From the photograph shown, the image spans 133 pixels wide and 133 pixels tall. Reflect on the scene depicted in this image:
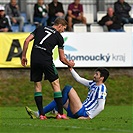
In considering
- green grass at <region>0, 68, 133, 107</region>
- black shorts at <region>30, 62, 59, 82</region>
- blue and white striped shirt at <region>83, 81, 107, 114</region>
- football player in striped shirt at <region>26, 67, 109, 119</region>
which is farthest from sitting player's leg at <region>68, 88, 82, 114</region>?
green grass at <region>0, 68, 133, 107</region>

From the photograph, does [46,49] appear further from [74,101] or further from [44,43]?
[74,101]

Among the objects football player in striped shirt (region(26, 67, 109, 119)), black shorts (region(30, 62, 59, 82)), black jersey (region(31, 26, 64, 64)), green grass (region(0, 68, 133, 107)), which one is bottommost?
green grass (region(0, 68, 133, 107))

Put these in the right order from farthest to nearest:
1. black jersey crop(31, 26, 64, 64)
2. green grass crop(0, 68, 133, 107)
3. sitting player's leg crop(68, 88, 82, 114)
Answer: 1. green grass crop(0, 68, 133, 107)
2. black jersey crop(31, 26, 64, 64)
3. sitting player's leg crop(68, 88, 82, 114)

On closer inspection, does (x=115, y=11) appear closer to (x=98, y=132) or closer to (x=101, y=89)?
(x=101, y=89)

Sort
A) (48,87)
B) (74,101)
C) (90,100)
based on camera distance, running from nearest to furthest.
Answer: (74,101)
(90,100)
(48,87)

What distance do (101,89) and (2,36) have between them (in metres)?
10.4

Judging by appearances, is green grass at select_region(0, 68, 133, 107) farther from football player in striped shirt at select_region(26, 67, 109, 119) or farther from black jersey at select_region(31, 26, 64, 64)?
black jersey at select_region(31, 26, 64, 64)

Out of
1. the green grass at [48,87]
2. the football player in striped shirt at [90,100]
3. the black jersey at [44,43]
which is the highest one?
the black jersey at [44,43]

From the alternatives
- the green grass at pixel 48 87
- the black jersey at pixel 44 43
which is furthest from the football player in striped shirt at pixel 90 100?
the green grass at pixel 48 87

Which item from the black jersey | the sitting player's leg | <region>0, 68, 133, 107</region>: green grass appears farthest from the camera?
<region>0, 68, 133, 107</region>: green grass

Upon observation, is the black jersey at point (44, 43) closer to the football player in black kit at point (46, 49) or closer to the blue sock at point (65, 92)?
the football player in black kit at point (46, 49)

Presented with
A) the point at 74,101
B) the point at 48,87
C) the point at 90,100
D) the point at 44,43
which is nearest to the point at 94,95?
the point at 90,100

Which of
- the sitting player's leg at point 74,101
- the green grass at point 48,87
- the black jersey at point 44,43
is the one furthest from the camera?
the green grass at point 48,87

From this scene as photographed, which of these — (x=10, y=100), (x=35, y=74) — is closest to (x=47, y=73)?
(x=35, y=74)
